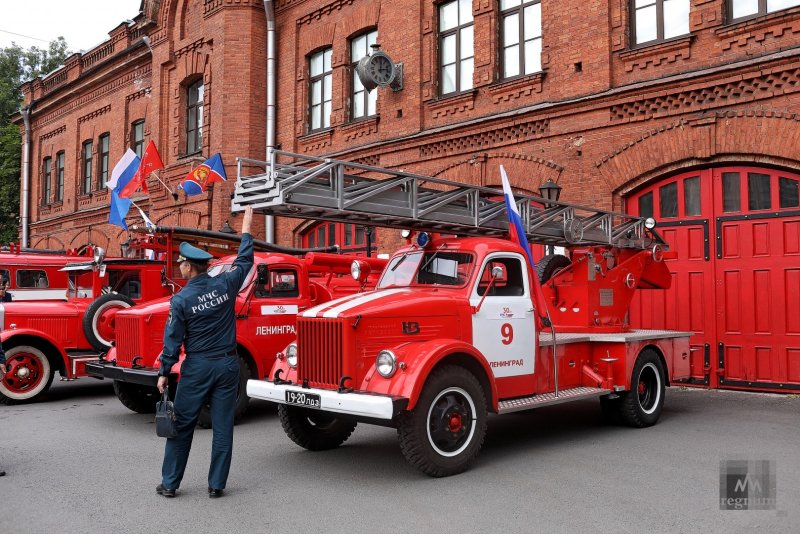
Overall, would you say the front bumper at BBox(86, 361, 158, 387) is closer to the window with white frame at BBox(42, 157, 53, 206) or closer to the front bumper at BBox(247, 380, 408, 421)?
the front bumper at BBox(247, 380, 408, 421)

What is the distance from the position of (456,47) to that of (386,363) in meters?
10.4

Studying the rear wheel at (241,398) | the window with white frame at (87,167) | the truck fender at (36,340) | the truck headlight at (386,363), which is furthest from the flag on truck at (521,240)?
the window with white frame at (87,167)

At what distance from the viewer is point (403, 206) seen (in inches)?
295

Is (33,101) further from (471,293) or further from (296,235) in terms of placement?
(471,293)

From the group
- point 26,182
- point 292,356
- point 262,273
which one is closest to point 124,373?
point 262,273

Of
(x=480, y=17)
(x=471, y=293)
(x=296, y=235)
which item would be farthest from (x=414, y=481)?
(x=296, y=235)

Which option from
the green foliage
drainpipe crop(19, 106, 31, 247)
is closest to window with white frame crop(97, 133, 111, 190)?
drainpipe crop(19, 106, 31, 247)

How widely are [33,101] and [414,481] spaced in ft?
100

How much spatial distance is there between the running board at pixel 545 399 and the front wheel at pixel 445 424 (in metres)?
0.40

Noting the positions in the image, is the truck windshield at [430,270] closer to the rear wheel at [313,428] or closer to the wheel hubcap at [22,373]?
the rear wheel at [313,428]

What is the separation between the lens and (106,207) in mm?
25344

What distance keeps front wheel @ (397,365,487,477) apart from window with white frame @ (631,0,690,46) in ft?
26.0

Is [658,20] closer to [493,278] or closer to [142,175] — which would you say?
[493,278]

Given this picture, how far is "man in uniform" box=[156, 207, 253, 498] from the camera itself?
5516mm
